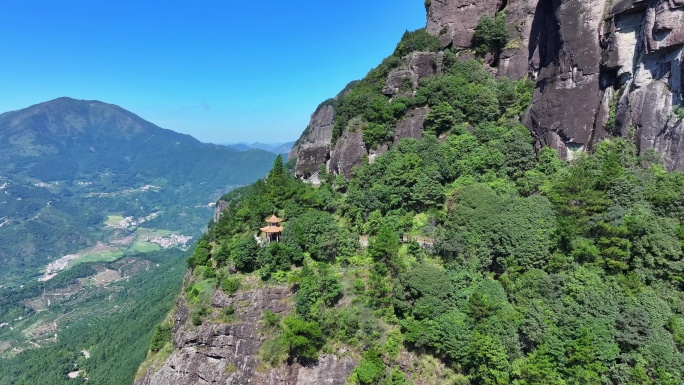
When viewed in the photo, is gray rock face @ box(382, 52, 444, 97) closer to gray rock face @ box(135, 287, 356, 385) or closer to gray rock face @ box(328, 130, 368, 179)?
gray rock face @ box(328, 130, 368, 179)

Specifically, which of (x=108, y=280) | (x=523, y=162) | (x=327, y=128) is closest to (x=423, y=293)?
(x=523, y=162)

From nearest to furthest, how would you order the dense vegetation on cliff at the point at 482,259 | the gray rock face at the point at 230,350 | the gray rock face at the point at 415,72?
the dense vegetation on cliff at the point at 482,259
the gray rock face at the point at 230,350
the gray rock face at the point at 415,72

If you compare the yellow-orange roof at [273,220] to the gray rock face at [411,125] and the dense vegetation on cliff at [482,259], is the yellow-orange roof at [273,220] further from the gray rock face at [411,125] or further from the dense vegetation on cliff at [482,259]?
the gray rock face at [411,125]

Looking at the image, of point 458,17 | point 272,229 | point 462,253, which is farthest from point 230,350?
point 458,17

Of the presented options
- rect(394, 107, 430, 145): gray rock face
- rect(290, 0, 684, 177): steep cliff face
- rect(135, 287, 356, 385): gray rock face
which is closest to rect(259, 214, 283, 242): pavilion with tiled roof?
rect(135, 287, 356, 385): gray rock face

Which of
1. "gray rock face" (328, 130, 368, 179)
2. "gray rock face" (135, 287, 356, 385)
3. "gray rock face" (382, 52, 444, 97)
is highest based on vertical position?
"gray rock face" (382, 52, 444, 97)

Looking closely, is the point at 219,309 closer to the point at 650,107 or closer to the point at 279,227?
the point at 279,227

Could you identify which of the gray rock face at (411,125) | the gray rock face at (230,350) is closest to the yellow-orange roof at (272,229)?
the gray rock face at (230,350)
